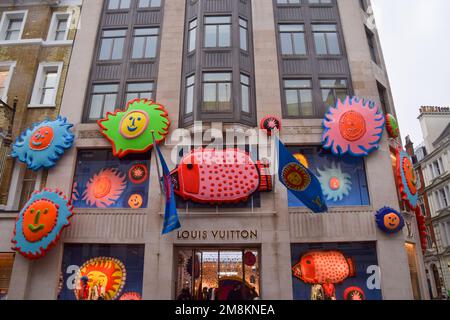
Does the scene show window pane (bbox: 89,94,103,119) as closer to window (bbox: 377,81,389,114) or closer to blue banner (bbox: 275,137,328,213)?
blue banner (bbox: 275,137,328,213)

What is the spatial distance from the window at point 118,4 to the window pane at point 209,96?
899 centimetres

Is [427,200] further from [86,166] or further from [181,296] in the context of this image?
[86,166]

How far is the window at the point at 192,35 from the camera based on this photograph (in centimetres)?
2130

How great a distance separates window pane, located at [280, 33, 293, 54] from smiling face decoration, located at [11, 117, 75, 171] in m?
13.5

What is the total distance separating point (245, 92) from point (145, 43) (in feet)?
24.5

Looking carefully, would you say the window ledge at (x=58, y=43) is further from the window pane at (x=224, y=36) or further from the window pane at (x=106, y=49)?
the window pane at (x=224, y=36)

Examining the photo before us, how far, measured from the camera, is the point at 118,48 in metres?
22.1

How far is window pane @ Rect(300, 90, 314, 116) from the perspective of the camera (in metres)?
20.0

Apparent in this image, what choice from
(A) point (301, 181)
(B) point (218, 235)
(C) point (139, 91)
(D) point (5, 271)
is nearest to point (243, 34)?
(C) point (139, 91)

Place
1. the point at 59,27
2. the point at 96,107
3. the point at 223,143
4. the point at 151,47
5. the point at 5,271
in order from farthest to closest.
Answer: the point at 59,27
the point at 151,47
the point at 96,107
the point at 223,143
the point at 5,271

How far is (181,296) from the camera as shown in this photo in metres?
17.0

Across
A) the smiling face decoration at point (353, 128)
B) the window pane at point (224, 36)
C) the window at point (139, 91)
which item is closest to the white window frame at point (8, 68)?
the window at point (139, 91)

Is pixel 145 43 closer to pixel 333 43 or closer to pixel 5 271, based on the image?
pixel 333 43

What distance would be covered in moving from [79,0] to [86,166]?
12388 mm
